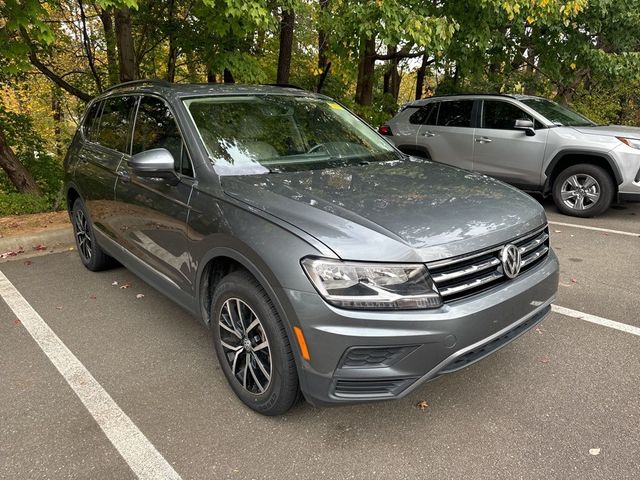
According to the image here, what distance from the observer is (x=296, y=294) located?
2.19m

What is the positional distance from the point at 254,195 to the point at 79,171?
2848 mm

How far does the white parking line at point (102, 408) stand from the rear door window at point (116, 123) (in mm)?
1542

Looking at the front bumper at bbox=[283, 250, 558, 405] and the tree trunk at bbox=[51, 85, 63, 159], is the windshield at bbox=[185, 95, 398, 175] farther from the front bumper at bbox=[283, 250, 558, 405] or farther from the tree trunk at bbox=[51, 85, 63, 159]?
the tree trunk at bbox=[51, 85, 63, 159]

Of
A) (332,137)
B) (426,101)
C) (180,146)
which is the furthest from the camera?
(426,101)

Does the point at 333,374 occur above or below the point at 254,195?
below

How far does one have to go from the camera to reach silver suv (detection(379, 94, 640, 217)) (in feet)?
21.6

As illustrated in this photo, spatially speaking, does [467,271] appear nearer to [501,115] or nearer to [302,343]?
[302,343]

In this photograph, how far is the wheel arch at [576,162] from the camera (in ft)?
21.5

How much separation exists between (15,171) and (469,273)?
7.45 metres

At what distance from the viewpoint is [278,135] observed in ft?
11.0

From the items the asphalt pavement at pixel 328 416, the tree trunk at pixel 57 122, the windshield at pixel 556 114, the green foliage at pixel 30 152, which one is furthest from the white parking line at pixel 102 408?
the tree trunk at pixel 57 122

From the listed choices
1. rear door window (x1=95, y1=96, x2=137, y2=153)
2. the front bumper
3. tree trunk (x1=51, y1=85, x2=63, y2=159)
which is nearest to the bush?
rear door window (x1=95, y1=96, x2=137, y2=153)

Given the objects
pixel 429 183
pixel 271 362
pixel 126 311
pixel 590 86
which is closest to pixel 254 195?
pixel 271 362

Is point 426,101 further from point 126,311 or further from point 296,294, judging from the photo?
point 296,294
